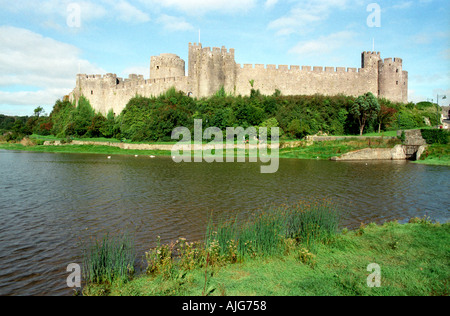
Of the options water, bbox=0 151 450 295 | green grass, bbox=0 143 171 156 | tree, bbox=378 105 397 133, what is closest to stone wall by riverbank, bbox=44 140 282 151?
green grass, bbox=0 143 171 156

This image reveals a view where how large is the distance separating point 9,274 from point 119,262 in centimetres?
186

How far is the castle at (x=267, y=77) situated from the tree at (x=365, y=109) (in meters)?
5.63

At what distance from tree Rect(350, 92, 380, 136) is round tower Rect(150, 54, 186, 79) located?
2238 cm

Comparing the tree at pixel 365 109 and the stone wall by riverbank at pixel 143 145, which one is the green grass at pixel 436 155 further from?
the stone wall by riverbank at pixel 143 145


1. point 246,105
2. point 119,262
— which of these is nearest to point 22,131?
point 246,105

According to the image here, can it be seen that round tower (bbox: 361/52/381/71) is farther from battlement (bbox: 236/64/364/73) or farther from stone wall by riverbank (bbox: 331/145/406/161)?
stone wall by riverbank (bbox: 331/145/406/161)

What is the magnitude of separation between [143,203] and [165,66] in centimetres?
3337

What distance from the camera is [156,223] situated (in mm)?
7957

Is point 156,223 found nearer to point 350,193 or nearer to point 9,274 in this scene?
point 9,274

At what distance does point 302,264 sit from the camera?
5.12 m

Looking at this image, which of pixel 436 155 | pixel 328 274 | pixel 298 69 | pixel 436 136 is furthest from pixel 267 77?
pixel 328 274

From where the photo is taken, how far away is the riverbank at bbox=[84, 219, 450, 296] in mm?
4145

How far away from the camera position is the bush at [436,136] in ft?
89.7

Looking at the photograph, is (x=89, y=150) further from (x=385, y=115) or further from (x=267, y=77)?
(x=385, y=115)
